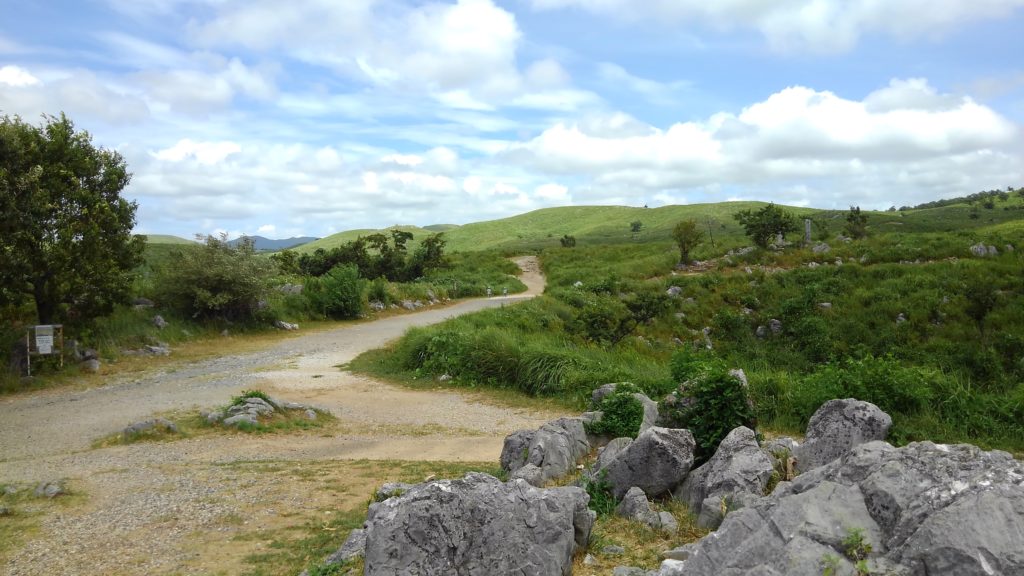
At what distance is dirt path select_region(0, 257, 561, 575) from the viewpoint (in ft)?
21.9

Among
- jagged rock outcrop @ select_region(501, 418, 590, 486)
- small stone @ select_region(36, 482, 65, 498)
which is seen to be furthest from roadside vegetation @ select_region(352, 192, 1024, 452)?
small stone @ select_region(36, 482, 65, 498)

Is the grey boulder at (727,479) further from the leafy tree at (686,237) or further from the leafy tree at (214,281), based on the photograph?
the leafy tree at (686,237)

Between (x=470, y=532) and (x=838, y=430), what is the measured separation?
154 inches

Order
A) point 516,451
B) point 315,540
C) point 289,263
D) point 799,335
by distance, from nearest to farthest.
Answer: point 315,540
point 516,451
point 799,335
point 289,263

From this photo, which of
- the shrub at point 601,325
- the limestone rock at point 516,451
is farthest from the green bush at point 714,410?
the shrub at point 601,325

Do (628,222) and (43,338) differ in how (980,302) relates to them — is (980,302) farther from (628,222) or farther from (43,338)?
(628,222)

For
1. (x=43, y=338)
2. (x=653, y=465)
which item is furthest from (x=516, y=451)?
(x=43, y=338)

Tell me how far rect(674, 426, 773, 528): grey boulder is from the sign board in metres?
15.4

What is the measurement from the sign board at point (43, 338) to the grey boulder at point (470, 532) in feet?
47.7

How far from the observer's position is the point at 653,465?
265 inches

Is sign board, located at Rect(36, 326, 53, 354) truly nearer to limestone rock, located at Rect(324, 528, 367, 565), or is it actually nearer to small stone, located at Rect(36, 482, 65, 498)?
small stone, located at Rect(36, 482, 65, 498)

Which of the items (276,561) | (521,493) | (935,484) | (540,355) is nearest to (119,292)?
(540,355)

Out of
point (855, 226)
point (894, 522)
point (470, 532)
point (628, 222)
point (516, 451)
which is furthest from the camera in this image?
point (628, 222)

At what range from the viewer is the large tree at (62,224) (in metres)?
15.0
